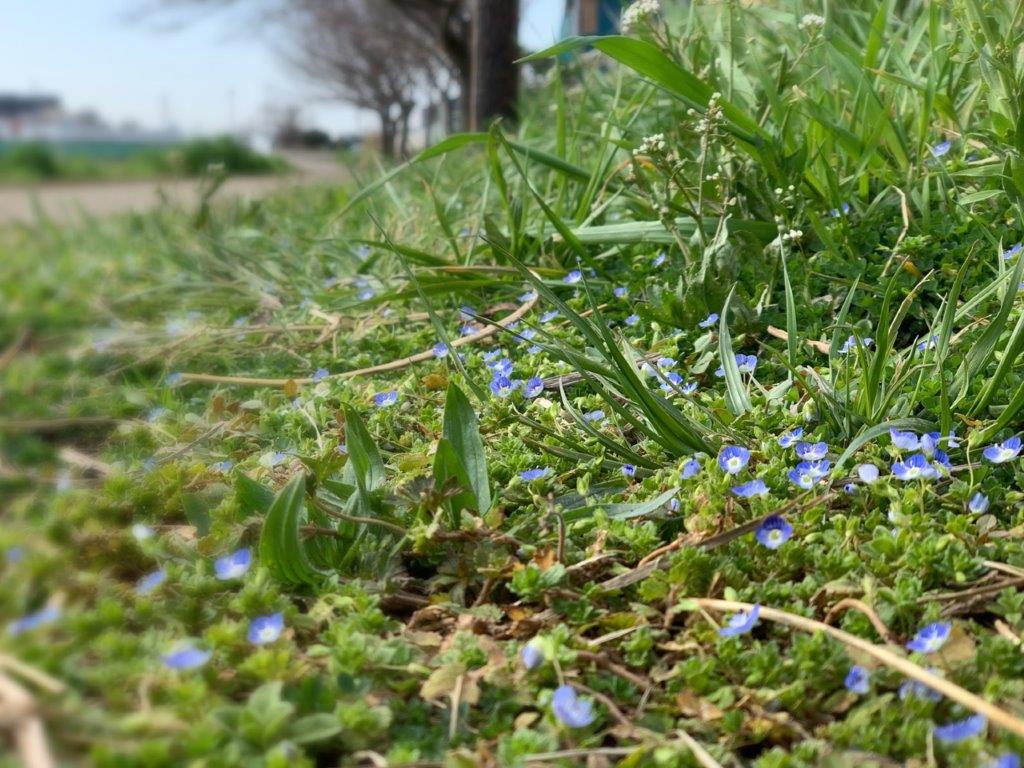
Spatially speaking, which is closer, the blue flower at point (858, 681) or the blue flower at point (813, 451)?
the blue flower at point (858, 681)

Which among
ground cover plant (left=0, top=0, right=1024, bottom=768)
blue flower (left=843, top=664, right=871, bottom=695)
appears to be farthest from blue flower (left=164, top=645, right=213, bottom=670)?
blue flower (left=843, top=664, right=871, bottom=695)

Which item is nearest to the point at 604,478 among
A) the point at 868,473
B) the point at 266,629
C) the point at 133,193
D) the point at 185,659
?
the point at 868,473

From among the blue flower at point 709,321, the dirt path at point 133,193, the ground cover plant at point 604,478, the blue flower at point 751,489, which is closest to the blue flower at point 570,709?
the ground cover plant at point 604,478

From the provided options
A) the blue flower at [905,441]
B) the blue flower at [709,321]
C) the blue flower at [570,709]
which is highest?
the blue flower at [709,321]

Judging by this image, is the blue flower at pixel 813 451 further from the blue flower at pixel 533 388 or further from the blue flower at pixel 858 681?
the blue flower at pixel 533 388

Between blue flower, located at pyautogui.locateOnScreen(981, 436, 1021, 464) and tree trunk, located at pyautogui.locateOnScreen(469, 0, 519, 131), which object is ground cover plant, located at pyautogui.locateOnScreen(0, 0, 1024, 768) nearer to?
blue flower, located at pyautogui.locateOnScreen(981, 436, 1021, 464)

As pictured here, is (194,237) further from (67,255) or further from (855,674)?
(855,674)
